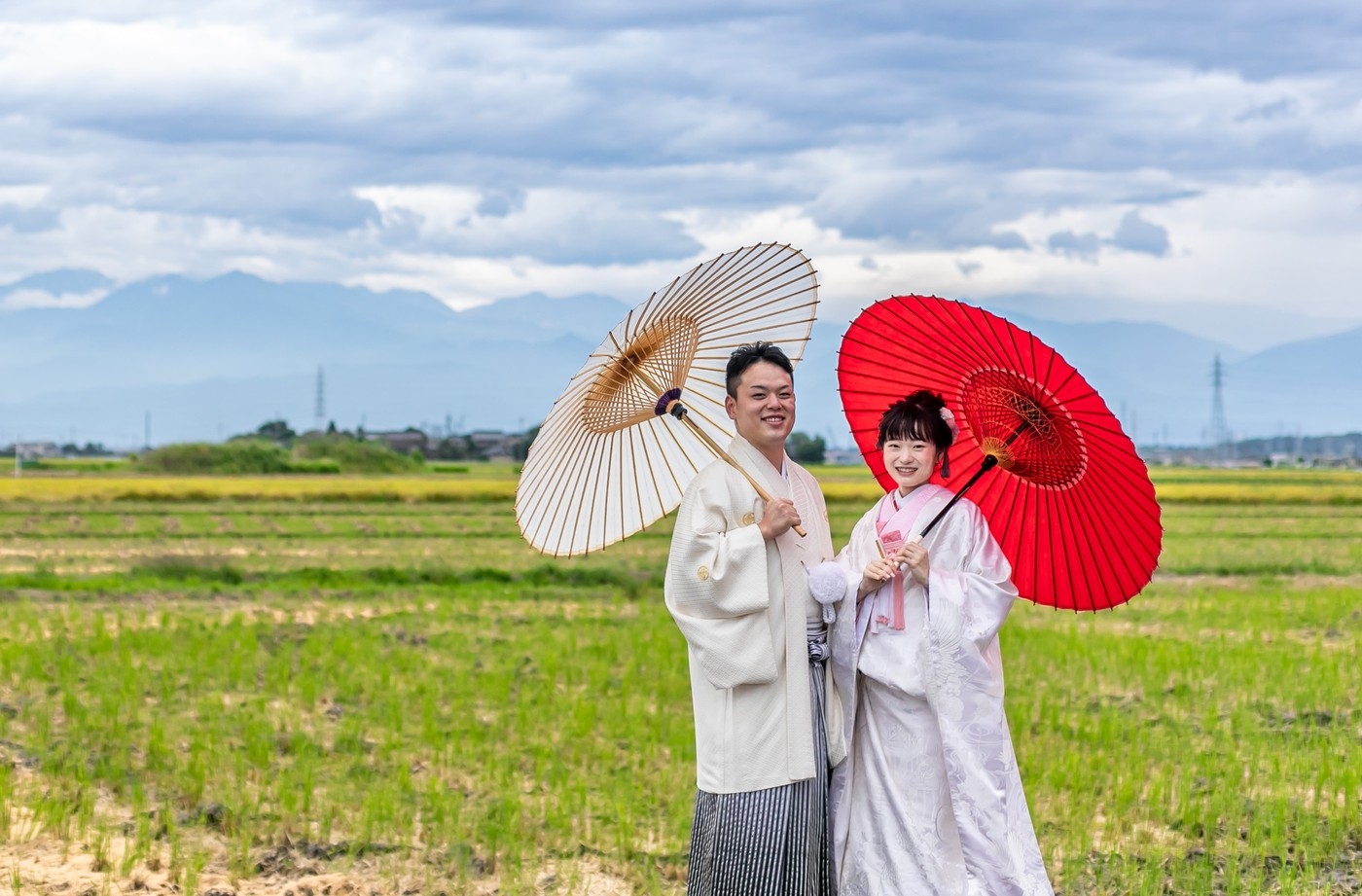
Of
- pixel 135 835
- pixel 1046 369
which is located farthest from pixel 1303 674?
pixel 135 835

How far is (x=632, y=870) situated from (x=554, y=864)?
39 centimetres

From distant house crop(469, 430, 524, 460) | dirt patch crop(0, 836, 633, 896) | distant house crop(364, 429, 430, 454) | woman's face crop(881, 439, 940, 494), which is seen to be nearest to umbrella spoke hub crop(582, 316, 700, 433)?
woman's face crop(881, 439, 940, 494)

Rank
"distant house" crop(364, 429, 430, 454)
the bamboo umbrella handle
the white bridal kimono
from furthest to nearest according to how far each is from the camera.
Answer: "distant house" crop(364, 429, 430, 454)
the white bridal kimono
the bamboo umbrella handle

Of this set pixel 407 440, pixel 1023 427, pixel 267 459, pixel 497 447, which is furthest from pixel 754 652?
pixel 497 447

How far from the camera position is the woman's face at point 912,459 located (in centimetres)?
445

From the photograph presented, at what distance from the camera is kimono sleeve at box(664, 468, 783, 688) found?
13.6 ft

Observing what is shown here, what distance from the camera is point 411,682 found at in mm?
10609

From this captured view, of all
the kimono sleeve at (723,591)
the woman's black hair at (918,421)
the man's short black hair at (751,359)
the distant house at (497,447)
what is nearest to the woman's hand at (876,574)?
the kimono sleeve at (723,591)

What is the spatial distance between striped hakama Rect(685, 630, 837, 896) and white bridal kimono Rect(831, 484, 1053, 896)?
5.4 inches

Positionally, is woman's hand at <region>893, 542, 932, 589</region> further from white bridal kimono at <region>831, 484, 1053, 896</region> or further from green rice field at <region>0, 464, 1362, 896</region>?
green rice field at <region>0, 464, 1362, 896</region>

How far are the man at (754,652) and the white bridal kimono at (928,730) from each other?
19cm

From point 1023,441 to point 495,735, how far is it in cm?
527

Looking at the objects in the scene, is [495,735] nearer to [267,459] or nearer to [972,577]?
[972,577]

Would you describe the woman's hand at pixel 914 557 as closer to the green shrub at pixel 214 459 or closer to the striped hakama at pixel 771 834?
the striped hakama at pixel 771 834
